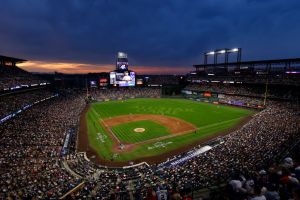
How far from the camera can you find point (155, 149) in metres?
28.0

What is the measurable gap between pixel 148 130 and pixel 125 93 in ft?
155

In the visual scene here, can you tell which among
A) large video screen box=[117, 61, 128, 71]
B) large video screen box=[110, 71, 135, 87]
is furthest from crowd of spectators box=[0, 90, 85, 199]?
large video screen box=[117, 61, 128, 71]

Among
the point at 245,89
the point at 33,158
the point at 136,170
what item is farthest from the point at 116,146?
the point at 245,89

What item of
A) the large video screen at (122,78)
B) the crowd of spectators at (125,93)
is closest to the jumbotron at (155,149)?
the crowd of spectators at (125,93)

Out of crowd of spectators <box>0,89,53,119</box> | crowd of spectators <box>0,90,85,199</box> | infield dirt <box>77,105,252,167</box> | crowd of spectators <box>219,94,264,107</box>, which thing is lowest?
infield dirt <box>77,105,252,167</box>

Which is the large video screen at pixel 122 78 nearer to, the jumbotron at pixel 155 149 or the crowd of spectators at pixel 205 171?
the jumbotron at pixel 155 149

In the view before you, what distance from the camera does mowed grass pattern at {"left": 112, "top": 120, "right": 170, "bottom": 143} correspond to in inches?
1294

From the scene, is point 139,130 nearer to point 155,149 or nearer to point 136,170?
point 155,149

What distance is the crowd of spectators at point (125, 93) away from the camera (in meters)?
76.0

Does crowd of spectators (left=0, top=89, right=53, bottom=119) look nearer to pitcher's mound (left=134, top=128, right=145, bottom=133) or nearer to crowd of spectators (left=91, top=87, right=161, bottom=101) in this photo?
pitcher's mound (left=134, top=128, right=145, bottom=133)

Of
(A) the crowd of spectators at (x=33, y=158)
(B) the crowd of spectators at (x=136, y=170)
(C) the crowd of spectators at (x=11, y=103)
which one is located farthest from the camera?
(C) the crowd of spectators at (x=11, y=103)

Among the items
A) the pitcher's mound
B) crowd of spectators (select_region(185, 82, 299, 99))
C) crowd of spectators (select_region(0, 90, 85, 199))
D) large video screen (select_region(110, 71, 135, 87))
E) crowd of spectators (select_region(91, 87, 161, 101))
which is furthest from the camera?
large video screen (select_region(110, 71, 135, 87))

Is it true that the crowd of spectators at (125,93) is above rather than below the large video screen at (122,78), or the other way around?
below

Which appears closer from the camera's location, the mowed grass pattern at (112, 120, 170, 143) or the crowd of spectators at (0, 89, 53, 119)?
the mowed grass pattern at (112, 120, 170, 143)
